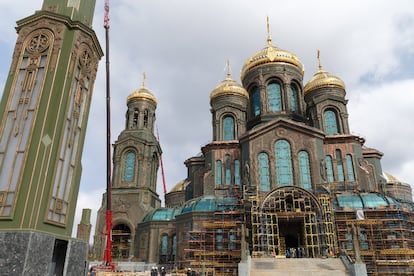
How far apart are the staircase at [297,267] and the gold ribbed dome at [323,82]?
1919 centimetres

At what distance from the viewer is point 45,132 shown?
341 inches

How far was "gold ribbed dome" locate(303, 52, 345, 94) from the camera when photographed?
33.2m

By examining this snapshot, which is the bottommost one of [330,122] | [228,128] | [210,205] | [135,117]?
[210,205]

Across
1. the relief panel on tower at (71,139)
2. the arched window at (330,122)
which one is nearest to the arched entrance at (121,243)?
the arched window at (330,122)

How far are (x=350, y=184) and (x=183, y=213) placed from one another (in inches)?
547

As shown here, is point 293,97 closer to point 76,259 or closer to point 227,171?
point 227,171

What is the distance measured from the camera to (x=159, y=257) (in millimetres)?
28500

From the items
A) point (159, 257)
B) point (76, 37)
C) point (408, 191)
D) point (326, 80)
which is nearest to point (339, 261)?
point (159, 257)

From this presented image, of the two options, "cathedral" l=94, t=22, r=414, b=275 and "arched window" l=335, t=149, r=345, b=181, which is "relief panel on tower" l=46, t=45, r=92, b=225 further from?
"arched window" l=335, t=149, r=345, b=181

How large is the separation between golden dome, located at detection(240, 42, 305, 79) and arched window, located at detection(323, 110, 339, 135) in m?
6.61

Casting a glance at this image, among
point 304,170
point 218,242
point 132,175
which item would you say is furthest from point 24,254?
point 132,175

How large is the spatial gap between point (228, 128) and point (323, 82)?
34.3 feet

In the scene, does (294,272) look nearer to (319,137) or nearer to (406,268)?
(406,268)

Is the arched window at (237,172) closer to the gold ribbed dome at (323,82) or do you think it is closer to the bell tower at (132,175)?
the bell tower at (132,175)
